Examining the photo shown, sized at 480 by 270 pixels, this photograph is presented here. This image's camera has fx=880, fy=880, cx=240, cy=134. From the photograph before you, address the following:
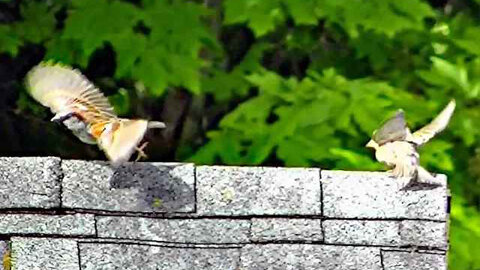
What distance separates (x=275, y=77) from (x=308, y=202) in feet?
5.22

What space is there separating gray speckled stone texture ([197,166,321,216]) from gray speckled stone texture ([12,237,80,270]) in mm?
284

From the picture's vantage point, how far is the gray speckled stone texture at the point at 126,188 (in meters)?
1.83

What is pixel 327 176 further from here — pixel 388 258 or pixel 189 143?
pixel 189 143

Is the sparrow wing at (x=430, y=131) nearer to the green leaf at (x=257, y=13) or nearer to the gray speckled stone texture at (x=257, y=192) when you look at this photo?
the gray speckled stone texture at (x=257, y=192)

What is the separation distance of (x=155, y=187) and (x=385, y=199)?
478 millimetres

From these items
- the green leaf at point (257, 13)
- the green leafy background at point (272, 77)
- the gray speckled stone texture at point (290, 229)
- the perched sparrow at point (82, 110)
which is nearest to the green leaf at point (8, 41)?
the green leafy background at point (272, 77)

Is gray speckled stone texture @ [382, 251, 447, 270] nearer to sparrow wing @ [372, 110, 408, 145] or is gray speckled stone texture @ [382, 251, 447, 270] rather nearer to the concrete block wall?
the concrete block wall

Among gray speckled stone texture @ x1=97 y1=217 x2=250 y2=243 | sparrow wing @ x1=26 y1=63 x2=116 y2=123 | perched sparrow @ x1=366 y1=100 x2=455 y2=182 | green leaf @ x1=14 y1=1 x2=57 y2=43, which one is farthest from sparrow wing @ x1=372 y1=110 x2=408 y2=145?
green leaf @ x1=14 y1=1 x2=57 y2=43

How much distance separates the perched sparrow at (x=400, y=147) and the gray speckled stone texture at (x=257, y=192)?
163 mm

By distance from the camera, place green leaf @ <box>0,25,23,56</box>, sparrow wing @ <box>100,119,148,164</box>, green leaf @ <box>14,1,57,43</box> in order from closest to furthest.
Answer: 1. sparrow wing @ <box>100,119,148,164</box>
2. green leaf @ <box>0,25,23,56</box>
3. green leaf @ <box>14,1,57,43</box>

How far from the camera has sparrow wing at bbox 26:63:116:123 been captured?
1.85 m

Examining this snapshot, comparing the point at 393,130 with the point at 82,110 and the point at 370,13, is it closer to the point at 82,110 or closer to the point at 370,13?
the point at 82,110

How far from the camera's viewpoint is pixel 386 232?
71.8 inches

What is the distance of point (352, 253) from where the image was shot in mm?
1829
